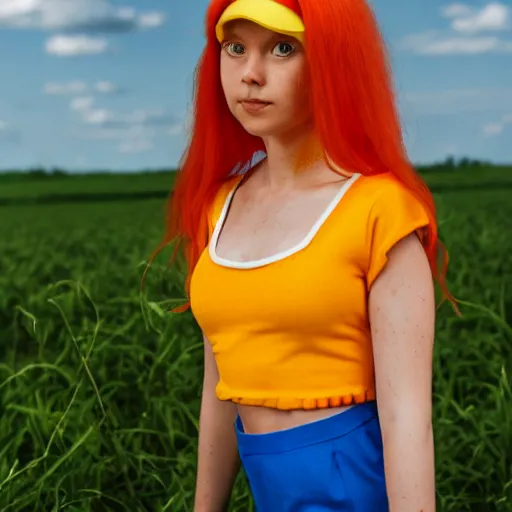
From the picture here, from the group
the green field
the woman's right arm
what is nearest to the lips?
the woman's right arm

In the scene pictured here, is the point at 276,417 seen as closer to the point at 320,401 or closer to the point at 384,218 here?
the point at 320,401

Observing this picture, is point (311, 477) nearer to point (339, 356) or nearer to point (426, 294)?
point (339, 356)

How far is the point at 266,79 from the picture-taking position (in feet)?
4.69

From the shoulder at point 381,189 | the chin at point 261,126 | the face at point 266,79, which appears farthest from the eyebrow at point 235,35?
the shoulder at point 381,189

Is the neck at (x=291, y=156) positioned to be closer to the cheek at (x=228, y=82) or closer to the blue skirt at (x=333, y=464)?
the cheek at (x=228, y=82)

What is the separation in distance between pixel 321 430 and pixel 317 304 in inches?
6.8

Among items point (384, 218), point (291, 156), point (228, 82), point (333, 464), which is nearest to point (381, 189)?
point (384, 218)

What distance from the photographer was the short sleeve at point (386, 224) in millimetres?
1376

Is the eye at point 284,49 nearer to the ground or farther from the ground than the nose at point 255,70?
farther from the ground

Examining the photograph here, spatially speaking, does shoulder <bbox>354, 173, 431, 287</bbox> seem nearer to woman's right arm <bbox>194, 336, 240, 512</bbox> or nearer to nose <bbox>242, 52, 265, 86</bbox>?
nose <bbox>242, 52, 265, 86</bbox>

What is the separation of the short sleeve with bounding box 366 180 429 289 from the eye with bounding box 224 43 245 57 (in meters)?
0.26

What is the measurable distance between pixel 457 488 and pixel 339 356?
1.06 metres

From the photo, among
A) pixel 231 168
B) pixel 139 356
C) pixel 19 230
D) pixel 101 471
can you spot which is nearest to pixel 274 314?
pixel 231 168

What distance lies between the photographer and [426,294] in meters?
1.41
